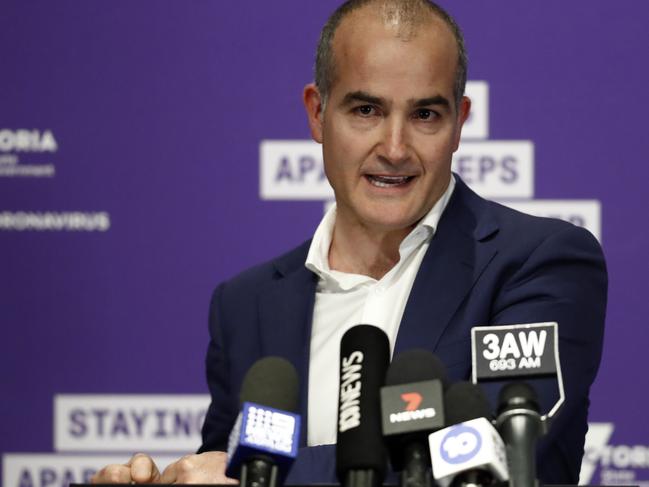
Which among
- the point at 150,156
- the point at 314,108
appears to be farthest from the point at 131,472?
the point at 150,156

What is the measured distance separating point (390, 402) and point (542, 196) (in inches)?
98.8

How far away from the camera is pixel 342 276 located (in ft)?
8.47

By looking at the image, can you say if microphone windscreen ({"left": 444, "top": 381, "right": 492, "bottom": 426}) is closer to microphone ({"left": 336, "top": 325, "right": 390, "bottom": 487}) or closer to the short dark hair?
microphone ({"left": 336, "top": 325, "right": 390, "bottom": 487})

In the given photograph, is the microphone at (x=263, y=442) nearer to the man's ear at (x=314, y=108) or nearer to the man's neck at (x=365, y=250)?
the man's neck at (x=365, y=250)

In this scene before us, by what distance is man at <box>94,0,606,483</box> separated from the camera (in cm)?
225

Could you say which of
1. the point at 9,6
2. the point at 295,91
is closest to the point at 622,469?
the point at 295,91

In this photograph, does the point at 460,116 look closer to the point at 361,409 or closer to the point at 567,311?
the point at 567,311

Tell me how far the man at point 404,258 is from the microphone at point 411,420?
0.90 m

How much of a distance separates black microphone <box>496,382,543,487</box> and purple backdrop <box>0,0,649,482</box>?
251 cm

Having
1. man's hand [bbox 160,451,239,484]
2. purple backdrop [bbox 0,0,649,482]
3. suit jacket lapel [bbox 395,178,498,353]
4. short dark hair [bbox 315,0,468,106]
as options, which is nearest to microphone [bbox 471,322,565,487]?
man's hand [bbox 160,451,239,484]

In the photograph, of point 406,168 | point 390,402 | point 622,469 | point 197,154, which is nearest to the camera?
point 390,402

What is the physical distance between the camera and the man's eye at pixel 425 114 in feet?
7.84

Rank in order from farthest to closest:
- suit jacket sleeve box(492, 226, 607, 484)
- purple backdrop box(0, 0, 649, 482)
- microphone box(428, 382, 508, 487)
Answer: purple backdrop box(0, 0, 649, 482)
suit jacket sleeve box(492, 226, 607, 484)
microphone box(428, 382, 508, 487)

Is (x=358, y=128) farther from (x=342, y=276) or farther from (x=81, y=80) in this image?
(x=81, y=80)
